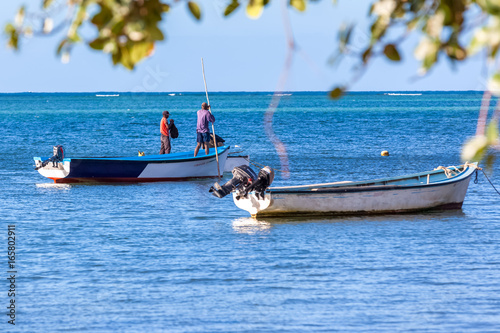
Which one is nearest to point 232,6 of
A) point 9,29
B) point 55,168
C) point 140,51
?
point 140,51

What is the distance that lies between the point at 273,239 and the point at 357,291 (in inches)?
134

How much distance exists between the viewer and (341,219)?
46.8 feet

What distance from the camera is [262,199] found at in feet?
45.5

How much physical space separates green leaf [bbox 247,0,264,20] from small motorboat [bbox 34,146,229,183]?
1700 centimetres

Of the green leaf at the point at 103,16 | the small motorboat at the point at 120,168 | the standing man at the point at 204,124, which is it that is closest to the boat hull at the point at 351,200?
the standing man at the point at 204,124

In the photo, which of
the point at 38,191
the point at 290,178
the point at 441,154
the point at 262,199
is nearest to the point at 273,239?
the point at 262,199

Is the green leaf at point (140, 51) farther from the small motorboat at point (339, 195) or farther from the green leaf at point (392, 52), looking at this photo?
the small motorboat at point (339, 195)

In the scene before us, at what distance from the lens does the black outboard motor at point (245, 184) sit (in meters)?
13.5

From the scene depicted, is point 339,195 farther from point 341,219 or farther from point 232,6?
point 232,6

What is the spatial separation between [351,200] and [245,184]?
2062mm

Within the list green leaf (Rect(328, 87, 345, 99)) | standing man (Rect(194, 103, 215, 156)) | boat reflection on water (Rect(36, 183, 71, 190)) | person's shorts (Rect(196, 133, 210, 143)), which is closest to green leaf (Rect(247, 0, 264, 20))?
green leaf (Rect(328, 87, 345, 99))

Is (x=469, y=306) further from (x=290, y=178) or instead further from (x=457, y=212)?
(x=290, y=178)

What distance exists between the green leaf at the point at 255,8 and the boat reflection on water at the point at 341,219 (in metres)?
10.1

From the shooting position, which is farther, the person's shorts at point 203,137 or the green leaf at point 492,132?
the person's shorts at point 203,137
